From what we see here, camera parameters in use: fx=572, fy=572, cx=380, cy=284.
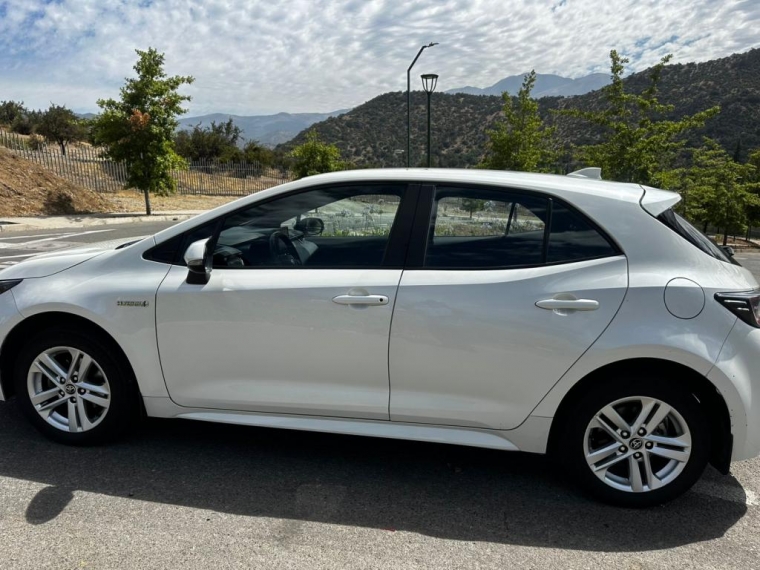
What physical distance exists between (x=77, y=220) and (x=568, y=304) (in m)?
19.1

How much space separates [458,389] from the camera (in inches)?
114

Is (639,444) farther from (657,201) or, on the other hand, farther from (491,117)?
(491,117)

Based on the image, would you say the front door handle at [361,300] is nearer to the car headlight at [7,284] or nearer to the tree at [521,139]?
the car headlight at [7,284]

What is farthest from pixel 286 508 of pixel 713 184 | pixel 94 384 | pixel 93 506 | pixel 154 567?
pixel 713 184

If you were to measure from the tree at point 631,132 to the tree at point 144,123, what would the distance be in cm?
1381

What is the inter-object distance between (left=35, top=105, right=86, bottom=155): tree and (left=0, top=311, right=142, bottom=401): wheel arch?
135 ft

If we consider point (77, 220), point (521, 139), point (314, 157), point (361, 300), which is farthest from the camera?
point (314, 157)

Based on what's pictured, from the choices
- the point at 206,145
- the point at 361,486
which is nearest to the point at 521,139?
the point at 361,486

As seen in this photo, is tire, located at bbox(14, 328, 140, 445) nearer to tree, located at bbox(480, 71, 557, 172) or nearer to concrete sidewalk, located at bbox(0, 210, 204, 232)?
concrete sidewalk, located at bbox(0, 210, 204, 232)

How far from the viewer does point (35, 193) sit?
19719 mm

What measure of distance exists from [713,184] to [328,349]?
92.4 ft

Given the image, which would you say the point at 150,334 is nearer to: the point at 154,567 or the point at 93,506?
the point at 93,506

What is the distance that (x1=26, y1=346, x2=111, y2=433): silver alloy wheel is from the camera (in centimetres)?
330

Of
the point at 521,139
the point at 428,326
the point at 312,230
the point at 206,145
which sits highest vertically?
the point at 206,145
